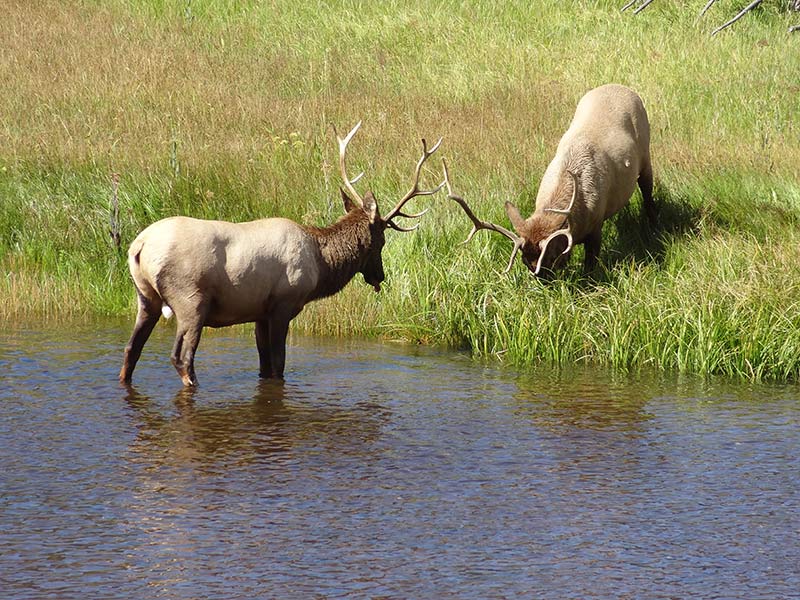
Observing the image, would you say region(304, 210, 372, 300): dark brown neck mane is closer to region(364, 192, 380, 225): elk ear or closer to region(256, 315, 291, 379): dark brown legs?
region(364, 192, 380, 225): elk ear

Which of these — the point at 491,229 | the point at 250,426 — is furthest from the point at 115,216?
the point at 250,426

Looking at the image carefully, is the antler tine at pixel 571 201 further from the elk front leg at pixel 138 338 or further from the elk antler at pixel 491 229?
the elk front leg at pixel 138 338

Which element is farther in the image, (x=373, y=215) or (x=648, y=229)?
(x=648, y=229)

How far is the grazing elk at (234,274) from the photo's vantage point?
341 inches

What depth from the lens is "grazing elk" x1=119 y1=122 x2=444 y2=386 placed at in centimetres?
866

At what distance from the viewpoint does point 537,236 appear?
10750mm

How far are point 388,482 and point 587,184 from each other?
5.02 m

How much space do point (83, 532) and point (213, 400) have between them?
9.11 ft

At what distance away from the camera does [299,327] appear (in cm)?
1151

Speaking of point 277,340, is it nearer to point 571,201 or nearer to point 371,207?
point 371,207

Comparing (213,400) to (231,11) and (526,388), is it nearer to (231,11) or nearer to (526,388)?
(526,388)

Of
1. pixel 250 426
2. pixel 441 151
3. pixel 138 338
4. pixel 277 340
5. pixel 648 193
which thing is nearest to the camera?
pixel 250 426

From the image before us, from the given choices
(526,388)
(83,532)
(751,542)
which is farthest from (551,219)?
(83,532)

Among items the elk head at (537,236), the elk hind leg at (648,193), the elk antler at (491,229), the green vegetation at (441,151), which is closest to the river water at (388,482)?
the green vegetation at (441,151)
